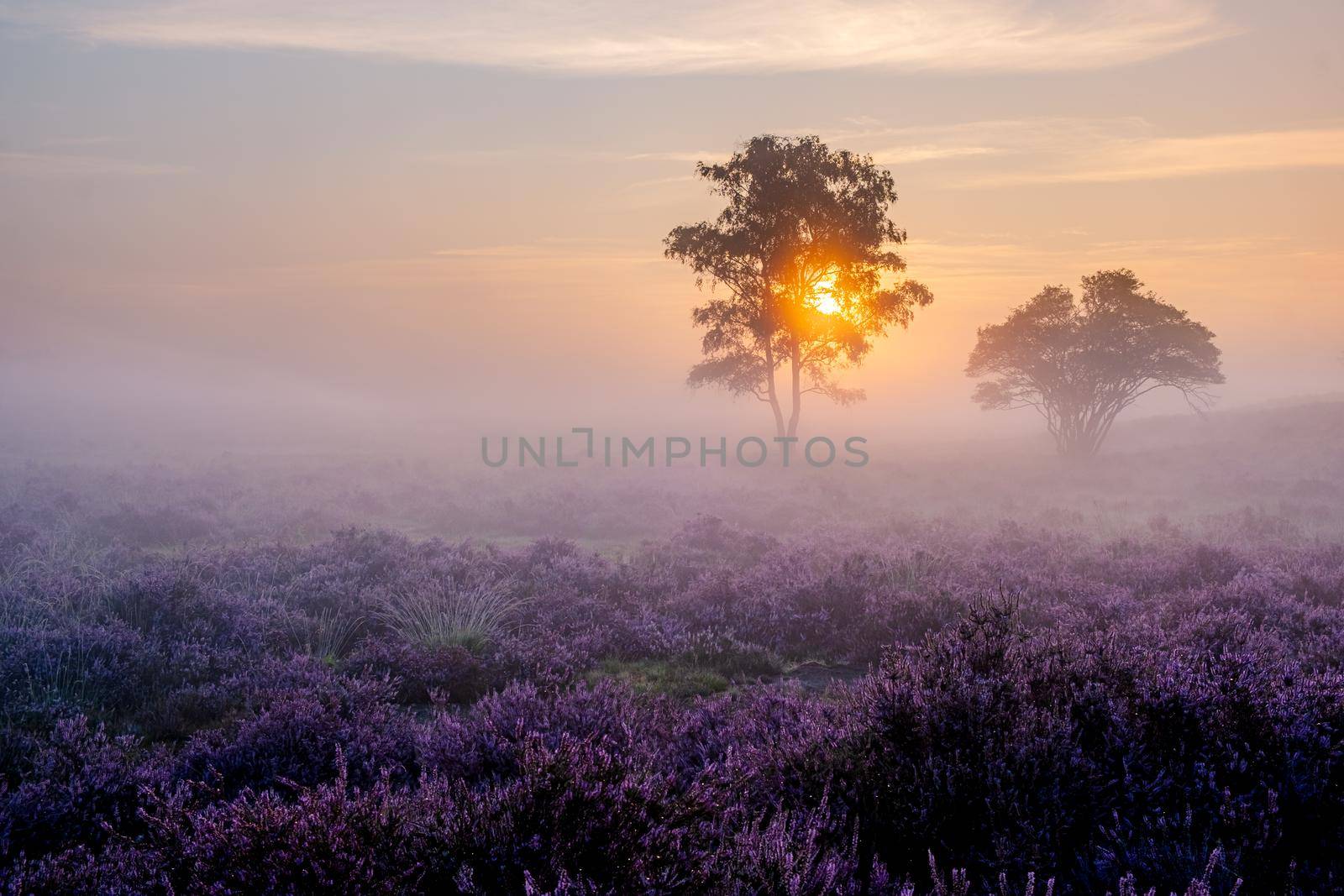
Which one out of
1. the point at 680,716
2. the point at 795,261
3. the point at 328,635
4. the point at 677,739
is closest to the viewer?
the point at 677,739

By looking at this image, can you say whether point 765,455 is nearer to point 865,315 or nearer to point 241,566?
point 865,315

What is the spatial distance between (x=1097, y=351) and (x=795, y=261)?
12.1m

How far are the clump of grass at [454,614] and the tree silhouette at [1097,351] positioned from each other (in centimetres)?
2772

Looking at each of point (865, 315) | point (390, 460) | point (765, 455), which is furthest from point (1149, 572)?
point (390, 460)

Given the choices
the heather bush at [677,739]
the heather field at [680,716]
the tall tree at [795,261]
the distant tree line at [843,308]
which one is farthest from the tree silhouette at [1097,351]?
the heather bush at [677,739]

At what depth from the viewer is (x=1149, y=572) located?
32.7 ft

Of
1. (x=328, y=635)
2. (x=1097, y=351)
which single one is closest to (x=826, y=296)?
(x=1097, y=351)

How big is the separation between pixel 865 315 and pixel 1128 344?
10094 millimetres

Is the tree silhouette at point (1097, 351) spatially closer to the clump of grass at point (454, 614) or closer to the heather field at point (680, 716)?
the heather field at point (680, 716)

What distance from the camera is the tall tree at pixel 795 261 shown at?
95.2 ft

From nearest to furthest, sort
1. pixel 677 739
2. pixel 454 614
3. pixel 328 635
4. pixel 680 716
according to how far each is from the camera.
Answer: pixel 677 739 < pixel 680 716 < pixel 328 635 < pixel 454 614

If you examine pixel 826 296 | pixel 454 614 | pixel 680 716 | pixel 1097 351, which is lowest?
pixel 454 614

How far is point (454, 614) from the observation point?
8.50 metres

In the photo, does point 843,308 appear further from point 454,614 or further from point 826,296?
point 454,614
